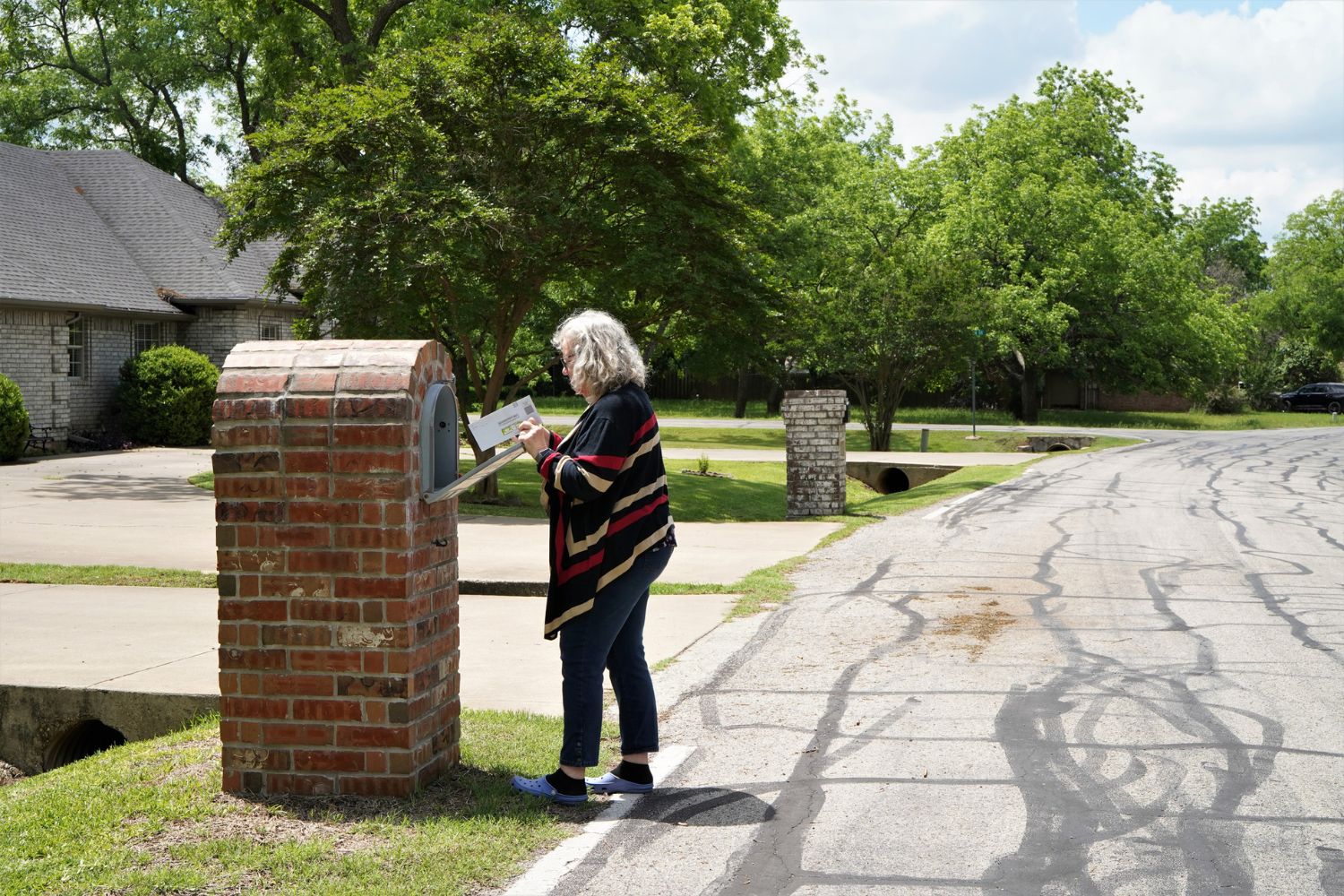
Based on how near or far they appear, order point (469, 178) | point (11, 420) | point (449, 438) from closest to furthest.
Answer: point (449, 438)
point (469, 178)
point (11, 420)

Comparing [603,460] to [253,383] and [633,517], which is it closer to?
[633,517]

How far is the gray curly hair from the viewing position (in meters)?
4.79

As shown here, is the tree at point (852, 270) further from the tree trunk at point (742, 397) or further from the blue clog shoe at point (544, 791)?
the blue clog shoe at point (544, 791)

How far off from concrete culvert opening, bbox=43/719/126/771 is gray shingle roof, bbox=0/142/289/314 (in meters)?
21.7

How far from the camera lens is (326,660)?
4684 millimetres

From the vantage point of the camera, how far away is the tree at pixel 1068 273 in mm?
41344

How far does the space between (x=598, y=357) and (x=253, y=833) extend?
213 centimetres

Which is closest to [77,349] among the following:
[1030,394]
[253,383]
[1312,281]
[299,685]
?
[253,383]

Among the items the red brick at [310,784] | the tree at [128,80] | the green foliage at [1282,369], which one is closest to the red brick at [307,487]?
the red brick at [310,784]

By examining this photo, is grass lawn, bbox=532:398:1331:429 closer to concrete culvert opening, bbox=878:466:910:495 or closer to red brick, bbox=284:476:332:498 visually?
concrete culvert opening, bbox=878:466:910:495

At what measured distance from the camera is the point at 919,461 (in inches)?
1043

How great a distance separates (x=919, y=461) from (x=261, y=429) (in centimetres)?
2286

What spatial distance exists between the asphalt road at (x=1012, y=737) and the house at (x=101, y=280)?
20.5m

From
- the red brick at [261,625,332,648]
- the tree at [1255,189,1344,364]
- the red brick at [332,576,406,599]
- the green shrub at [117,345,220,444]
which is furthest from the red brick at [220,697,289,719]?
the tree at [1255,189,1344,364]
